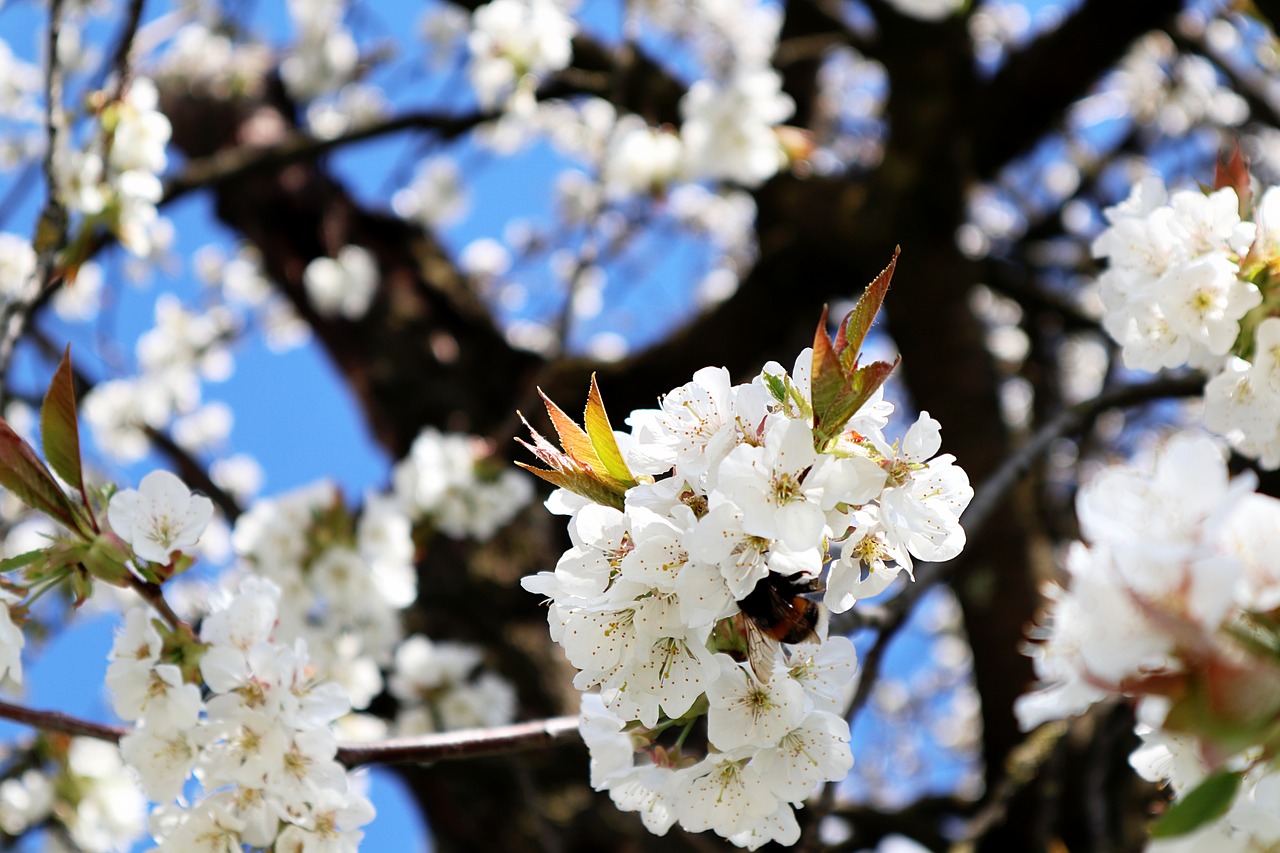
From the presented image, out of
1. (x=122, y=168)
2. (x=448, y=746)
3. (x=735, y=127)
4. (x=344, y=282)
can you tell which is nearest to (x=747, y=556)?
(x=448, y=746)

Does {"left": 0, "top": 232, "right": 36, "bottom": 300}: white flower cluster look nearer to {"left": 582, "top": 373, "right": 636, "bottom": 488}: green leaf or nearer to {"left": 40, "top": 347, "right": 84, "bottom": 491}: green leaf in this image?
{"left": 40, "top": 347, "right": 84, "bottom": 491}: green leaf

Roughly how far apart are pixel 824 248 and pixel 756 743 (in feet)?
6.55

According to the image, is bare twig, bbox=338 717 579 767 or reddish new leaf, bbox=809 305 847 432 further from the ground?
reddish new leaf, bbox=809 305 847 432

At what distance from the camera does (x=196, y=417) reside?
5195 mm

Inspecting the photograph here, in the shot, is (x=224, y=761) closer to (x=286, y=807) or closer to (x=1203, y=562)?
(x=286, y=807)

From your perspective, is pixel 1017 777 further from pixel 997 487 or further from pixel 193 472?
pixel 193 472

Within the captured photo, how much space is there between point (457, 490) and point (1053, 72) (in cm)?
187

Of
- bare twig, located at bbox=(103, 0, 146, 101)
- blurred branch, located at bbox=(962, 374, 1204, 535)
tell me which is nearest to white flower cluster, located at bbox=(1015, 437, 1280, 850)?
blurred branch, located at bbox=(962, 374, 1204, 535)

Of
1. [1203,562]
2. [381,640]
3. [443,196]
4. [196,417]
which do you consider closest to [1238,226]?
[1203,562]

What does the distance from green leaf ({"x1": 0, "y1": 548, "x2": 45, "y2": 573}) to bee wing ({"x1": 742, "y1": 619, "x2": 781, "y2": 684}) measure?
0.61m

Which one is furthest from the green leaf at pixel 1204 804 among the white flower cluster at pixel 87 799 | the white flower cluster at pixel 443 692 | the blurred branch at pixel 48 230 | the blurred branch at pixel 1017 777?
the white flower cluster at pixel 87 799

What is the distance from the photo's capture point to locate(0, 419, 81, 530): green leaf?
83cm

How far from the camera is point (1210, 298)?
936mm

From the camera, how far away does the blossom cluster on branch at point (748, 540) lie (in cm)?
66
